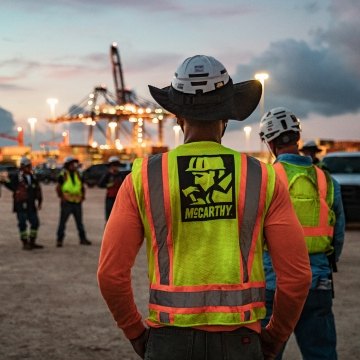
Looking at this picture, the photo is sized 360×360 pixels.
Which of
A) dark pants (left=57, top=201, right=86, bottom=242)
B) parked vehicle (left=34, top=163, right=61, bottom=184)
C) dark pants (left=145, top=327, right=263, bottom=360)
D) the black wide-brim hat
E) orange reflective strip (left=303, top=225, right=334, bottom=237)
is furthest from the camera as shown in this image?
parked vehicle (left=34, top=163, right=61, bottom=184)

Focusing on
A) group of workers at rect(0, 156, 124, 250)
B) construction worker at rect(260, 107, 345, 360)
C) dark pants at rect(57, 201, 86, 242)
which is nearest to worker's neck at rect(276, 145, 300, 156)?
construction worker at rect(260, 107, 345, 360)

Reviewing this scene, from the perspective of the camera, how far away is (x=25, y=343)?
18.5 ft

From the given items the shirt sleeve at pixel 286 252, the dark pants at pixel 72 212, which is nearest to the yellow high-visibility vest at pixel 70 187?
→ the dark pants at pixel 72 212

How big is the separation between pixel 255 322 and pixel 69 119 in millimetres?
125361

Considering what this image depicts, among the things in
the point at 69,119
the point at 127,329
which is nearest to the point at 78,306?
the point at 127,329

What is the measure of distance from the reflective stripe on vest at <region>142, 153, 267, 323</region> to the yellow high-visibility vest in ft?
35.5

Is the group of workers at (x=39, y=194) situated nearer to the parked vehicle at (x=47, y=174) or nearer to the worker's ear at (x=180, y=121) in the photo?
the worker's ear at (x=180, y=121)

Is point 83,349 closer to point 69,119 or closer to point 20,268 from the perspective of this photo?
point 20,268

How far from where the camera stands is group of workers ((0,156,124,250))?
12242 millimetres

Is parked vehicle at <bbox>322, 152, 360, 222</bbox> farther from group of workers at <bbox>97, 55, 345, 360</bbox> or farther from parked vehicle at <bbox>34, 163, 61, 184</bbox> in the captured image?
parked vehicle at <bbox>34, 163, 61, 184</bbox>

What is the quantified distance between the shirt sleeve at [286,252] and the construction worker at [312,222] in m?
1.31

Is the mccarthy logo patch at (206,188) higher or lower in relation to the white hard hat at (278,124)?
lower

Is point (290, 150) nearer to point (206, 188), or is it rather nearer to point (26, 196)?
point (206, 188)

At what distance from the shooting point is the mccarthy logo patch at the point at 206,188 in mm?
2170
